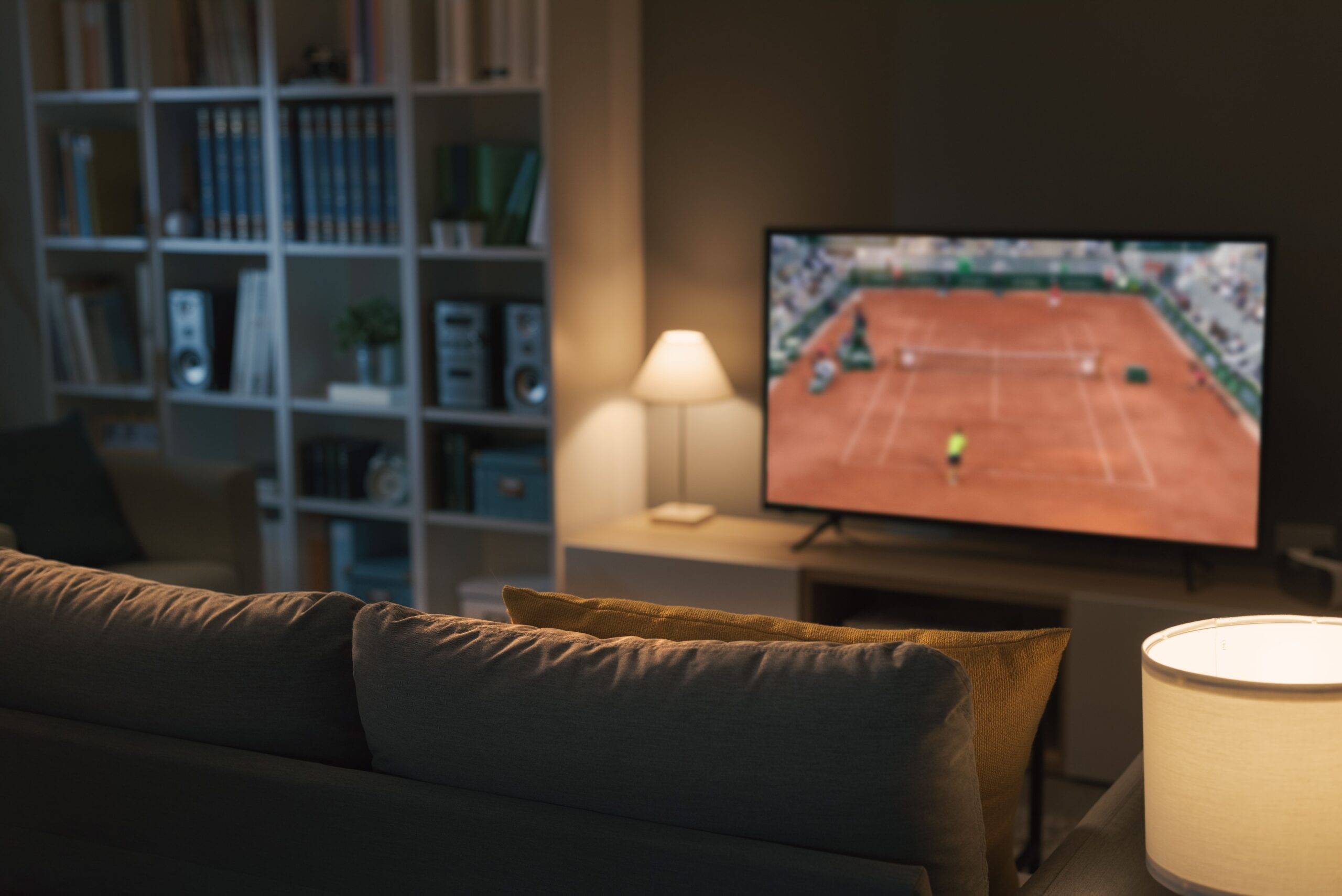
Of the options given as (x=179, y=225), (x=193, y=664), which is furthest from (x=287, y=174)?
(x=193, y=664)

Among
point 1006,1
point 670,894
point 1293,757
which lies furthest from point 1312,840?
point 1006,1

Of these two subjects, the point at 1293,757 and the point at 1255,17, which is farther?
the point at 1255,17

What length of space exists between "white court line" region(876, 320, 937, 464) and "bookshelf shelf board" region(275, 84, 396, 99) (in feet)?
5.31

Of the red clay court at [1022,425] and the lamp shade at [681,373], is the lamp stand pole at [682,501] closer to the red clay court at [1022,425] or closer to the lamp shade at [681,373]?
the lamp shade at [681,373]

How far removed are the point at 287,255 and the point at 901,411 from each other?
1911mm

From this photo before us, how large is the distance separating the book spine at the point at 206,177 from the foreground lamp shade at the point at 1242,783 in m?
3.51

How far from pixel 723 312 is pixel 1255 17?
157 centimetres

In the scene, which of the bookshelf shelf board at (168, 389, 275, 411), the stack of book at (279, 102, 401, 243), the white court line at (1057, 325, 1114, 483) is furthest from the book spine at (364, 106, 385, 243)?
the white court line at (1057, 325, 1114, 483)

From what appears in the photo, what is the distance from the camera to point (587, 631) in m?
1.52

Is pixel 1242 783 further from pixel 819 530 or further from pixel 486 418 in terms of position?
pixel 486 418

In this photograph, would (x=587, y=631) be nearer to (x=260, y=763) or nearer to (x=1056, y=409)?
(x=260, y=763)

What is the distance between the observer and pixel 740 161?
150 inches

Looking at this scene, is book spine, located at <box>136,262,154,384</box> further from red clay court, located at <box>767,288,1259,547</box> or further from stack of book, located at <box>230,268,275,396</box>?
red clay court, located at <box>767,288,1259,547</box>

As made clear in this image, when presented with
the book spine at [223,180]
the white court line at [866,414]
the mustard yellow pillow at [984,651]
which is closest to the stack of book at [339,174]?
the book spine at [223,180]
